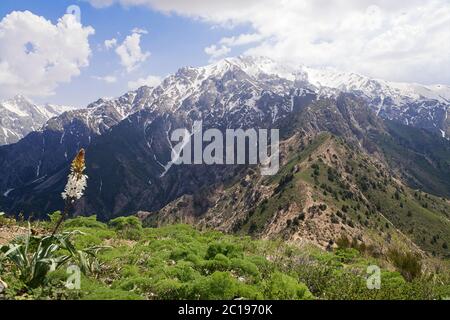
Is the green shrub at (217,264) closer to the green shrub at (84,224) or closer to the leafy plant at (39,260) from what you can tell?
the leafy plant at (39,260)

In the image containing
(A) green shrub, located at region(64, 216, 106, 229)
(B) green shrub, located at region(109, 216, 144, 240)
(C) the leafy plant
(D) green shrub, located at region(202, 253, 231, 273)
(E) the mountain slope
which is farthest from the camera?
(E) the mountain slope

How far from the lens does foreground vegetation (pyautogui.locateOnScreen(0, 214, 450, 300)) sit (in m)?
12.2

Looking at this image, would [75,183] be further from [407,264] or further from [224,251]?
[407,264]

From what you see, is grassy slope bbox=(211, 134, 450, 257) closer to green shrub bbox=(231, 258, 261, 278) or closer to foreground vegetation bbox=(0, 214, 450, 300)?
foreground vegetation bbox=(0, 214, 450, 300)

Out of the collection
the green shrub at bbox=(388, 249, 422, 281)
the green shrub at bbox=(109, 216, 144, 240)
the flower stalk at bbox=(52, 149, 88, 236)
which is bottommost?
the green shrub at bbox=(388, 249, 422, 281)

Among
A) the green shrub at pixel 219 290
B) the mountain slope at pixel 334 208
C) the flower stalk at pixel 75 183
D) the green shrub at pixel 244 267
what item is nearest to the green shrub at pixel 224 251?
the green shrub at pixel 244 267

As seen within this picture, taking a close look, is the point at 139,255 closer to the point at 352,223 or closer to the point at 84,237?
the point at 84,237

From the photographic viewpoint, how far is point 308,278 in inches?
650

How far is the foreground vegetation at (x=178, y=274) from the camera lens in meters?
12.2

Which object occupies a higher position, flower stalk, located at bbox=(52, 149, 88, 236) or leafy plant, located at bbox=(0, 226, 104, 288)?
flower stalk, located at bbox=(52, 149, 88, 236)

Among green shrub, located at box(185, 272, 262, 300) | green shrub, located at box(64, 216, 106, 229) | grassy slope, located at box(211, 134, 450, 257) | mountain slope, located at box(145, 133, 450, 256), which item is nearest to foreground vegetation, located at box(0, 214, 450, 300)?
green shrub, located at box(185, 272, 262, 300)

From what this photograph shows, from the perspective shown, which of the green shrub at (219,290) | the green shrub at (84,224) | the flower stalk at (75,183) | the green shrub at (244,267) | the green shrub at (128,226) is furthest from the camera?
the green shrub at (128,226)
